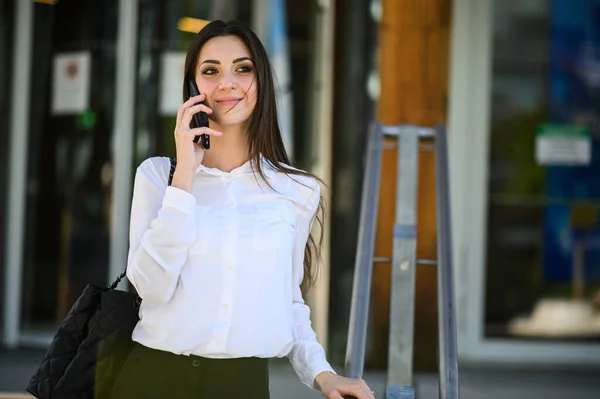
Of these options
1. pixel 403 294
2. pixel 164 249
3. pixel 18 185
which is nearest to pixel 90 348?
pixel 164 249

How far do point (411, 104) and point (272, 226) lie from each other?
11.9 feet

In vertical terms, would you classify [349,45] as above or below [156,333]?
above

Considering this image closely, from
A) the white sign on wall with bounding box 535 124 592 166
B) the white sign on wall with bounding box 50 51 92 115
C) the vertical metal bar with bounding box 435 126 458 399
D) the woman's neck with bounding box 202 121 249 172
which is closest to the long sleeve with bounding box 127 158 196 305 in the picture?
the woman's neck with bounding box 202 121 249 172

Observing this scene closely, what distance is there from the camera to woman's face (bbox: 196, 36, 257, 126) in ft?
8.66

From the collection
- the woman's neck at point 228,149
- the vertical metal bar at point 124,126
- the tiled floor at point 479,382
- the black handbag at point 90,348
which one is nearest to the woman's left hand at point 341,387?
the black handbag at point 90,348

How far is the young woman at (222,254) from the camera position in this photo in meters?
2.42

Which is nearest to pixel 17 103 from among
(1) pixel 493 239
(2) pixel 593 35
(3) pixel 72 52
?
(3) pixel 72 52

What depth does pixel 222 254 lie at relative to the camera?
8.11 feet

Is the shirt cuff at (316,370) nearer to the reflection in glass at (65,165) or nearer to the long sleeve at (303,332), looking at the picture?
the long sleeve at (303,332)

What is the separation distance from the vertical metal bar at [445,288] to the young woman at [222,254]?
0.26 meters

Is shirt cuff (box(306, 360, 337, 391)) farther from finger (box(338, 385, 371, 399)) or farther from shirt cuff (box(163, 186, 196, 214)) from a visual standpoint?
shirt cuff (box(163, 186, 196, 214))

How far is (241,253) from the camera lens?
2480 mm

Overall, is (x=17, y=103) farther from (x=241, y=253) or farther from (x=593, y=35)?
(x=241, y=253)

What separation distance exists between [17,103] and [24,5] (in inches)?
27.2
